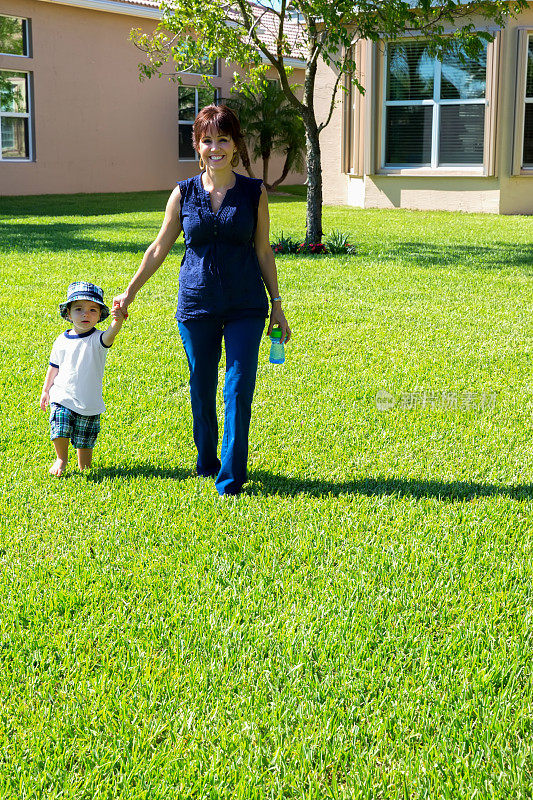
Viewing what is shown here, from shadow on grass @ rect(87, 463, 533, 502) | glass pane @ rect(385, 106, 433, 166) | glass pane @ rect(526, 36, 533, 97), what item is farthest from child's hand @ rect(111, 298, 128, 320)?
glass pane @ rect(385, 106, 433, 166)

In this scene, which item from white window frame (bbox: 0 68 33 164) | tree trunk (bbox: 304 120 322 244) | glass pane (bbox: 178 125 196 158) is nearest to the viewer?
tree trunk (bbox: 304 120 322 244)

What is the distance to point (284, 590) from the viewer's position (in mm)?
3385

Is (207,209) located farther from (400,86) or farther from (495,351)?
(400,86)

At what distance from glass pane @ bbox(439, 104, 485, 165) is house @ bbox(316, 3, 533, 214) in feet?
0.07

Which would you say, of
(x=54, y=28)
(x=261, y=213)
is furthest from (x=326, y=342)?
(x=54, y=28)

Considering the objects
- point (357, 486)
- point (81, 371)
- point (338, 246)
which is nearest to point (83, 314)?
point (81, 371)

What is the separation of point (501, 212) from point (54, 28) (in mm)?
12799

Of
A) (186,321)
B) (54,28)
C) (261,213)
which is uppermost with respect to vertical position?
(54,28)

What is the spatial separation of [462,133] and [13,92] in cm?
1165

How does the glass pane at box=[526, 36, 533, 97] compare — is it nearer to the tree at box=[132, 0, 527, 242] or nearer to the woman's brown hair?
the tree at box=[132, 0, 527, 242]

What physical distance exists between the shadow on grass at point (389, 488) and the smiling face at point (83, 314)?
1.11 meters

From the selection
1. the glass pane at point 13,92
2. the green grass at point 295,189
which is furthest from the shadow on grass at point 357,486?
the green grass at point 295,189

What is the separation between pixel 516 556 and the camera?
143 inches

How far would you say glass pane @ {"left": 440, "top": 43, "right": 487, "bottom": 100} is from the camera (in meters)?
18.8
